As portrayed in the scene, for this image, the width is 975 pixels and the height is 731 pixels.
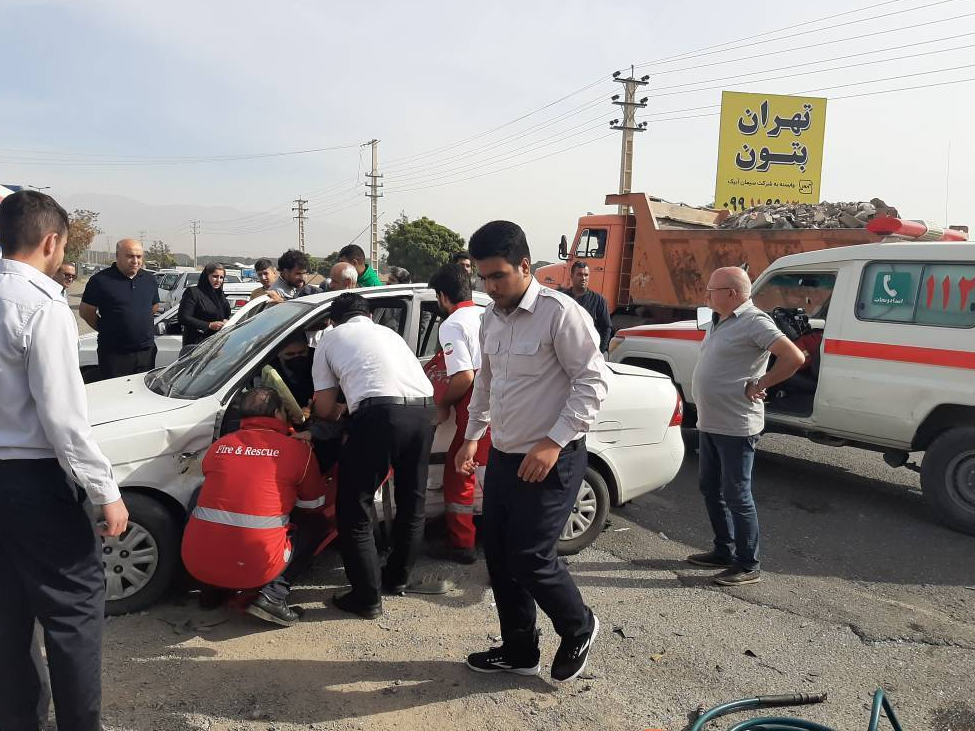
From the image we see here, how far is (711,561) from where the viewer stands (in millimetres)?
4520

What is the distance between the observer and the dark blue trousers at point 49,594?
7.57 feet

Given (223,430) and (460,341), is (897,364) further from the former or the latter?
(223,430)

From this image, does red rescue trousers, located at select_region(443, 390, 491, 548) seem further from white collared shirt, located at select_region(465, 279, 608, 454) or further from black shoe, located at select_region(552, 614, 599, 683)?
black shoe, located at select_region(552, 614, 599, 683)

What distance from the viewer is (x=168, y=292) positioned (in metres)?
20.5

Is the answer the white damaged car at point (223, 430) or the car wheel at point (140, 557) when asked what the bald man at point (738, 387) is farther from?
the car wheel at point (140, 557)

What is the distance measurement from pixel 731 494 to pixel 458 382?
1658mm

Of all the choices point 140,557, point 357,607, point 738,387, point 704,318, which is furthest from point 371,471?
point 704,318

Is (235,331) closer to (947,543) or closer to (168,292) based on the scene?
(947,543)

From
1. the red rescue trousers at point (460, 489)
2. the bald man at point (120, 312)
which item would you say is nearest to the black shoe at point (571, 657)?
the red rescue trousers at point (460, 489)

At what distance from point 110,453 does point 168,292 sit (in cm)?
1851

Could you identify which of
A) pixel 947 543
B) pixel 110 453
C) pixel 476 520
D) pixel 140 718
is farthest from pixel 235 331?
pixel 947 543

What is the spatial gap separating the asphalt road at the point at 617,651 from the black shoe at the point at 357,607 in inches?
2.2

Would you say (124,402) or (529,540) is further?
(124,402)

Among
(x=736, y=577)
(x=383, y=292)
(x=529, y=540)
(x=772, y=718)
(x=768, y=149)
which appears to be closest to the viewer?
(x=772, y=718)
